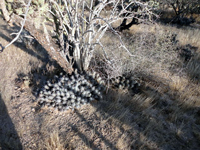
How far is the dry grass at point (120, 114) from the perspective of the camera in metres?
2.58

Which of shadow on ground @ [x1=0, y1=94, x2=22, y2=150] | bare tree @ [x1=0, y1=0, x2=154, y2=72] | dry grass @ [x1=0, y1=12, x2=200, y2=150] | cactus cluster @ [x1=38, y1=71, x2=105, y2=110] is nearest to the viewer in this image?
shadow on ground @ [x1=0, y1=94, x2=22, y2=150]

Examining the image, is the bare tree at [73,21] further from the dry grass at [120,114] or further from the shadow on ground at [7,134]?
the shadow on ground at [7,134]

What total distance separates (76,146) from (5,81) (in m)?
Answer: 2.51

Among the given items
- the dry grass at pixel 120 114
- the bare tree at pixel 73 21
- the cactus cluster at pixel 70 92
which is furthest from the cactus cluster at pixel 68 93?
the bare tree at pixel 73 21

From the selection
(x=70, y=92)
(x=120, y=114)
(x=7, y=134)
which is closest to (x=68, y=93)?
(x=70, y=92)

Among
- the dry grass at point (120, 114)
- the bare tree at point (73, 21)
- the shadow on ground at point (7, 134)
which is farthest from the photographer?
the bare tree at point (73, 21)

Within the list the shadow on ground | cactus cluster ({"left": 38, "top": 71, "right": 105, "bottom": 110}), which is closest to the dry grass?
the shadow on ground

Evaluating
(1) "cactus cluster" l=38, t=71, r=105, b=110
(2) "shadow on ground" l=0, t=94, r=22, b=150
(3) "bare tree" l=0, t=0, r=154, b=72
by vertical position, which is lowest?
(2) "shadow on ground" l=0, t=94, r=22, b=150

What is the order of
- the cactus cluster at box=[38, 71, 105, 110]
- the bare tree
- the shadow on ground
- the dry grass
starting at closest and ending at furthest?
the shadow on ground
the dry grass
the bare tree
the cactus cluster at box=[38, 71, 105, 110]

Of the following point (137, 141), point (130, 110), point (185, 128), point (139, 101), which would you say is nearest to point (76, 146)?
point (137, 141)

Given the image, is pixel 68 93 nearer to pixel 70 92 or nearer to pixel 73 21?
pixel 70 92

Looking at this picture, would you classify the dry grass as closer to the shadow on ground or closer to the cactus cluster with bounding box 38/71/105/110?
the shadow on ground

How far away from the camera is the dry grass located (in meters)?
2.58

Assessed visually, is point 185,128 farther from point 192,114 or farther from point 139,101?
point 139,101
